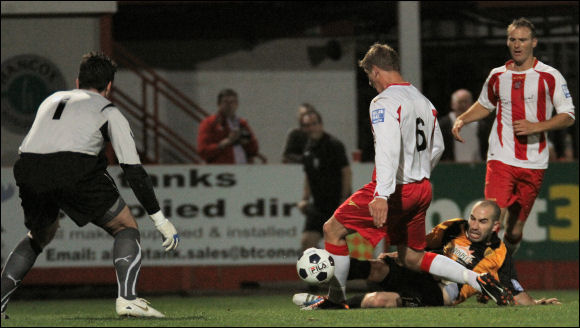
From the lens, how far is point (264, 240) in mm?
12547

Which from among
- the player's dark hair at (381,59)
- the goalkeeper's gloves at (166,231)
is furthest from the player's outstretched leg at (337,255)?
the goalkeeper's gloves at (166,231)

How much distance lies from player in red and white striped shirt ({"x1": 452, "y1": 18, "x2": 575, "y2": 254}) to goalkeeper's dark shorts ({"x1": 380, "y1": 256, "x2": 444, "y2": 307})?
1.05m

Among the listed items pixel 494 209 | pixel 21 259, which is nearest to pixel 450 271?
pixel 494 209

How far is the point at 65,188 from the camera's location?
6922 millimetres

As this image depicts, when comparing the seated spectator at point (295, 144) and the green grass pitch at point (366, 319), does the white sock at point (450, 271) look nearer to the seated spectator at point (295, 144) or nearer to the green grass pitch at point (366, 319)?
the green grass pitch at point (366, 319)

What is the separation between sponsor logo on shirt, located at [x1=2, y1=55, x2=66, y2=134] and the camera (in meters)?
14.5

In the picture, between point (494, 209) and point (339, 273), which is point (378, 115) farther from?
point (494, 209)

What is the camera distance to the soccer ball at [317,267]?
25.7 ft

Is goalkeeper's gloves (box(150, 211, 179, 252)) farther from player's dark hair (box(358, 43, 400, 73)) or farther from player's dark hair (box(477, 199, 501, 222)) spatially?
player's dark hair (box(477, 199, 501, 222))

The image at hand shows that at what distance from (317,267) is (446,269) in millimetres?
933

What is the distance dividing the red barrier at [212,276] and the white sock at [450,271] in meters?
4.89

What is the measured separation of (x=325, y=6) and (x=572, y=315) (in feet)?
40.1

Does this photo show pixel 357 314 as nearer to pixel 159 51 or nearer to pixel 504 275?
pixel 504 275

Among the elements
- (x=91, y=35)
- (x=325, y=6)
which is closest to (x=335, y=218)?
(x=91, y=35)
